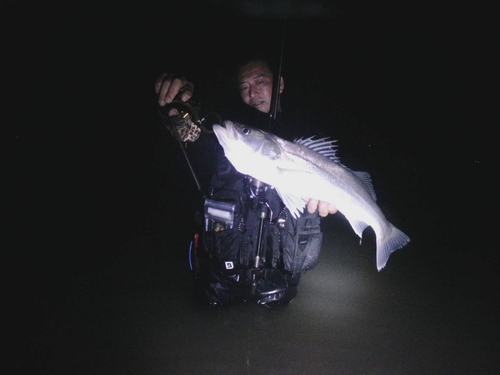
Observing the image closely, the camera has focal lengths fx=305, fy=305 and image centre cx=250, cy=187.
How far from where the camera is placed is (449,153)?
16.2 metres

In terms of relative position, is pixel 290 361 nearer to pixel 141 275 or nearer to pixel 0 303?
pixel 141 275

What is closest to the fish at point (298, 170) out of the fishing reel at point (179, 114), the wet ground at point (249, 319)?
the fishing reel at point (179, 114)

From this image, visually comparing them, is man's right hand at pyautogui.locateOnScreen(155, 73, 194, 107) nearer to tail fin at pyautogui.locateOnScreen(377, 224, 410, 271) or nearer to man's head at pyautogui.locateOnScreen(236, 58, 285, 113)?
man's head at pyautogui.locateOnScreen(236, 58, 285, 113)

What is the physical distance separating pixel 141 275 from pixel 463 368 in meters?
3.11

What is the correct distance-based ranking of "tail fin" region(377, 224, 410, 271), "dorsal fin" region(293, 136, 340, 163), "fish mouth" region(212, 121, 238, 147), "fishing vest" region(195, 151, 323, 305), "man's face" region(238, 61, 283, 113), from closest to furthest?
"fish mouth" region(212, 121, 238, 147) < "dorsal fin" region(293, 136, 340, 163) < "tail fin" region(377, 224, 410, 271) < "fishing vest" region(195, 151, 323, 305) < "man's face" region(238, 61, 283, 113)

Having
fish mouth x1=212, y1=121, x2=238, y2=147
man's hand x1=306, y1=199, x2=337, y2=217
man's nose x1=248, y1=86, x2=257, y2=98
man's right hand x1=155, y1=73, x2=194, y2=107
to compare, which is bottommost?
man's hand x1=306, y1=199, x2=337, y2=217

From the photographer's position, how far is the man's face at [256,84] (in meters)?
3.13

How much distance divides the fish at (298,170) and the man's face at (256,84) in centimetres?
136

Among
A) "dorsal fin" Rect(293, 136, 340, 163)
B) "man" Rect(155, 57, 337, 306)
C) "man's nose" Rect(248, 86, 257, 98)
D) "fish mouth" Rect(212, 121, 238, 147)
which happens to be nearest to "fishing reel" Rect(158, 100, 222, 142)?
"man" Rect(155, 57, 337, 306)

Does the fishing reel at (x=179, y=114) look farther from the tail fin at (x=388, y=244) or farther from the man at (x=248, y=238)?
the tail fin at (x=388, y=244)

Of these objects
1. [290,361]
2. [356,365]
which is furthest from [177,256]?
[356,365]

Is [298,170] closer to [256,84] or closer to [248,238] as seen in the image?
[248,238]

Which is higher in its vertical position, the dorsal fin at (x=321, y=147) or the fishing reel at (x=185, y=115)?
the fishing reel at (x=185, y=115)

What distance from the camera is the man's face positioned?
313cm
